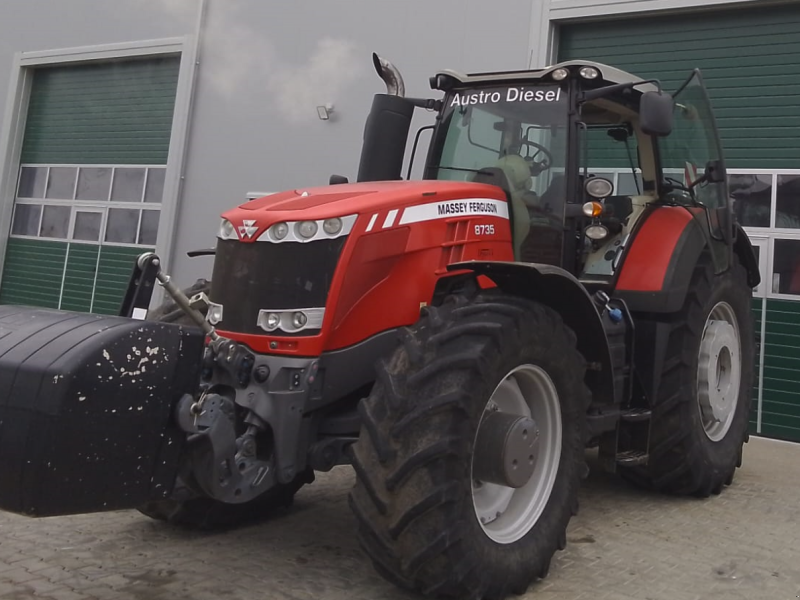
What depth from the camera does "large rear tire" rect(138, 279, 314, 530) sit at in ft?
13.1

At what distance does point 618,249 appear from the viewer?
4.94 m

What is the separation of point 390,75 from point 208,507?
253 cm

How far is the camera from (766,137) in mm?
8086

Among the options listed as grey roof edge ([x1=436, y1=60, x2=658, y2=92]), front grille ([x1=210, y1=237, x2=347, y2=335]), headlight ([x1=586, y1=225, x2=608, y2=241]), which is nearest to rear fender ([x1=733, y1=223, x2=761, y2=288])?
grey roof edge ([x1=436, y1=60, x2=658, y2=92])

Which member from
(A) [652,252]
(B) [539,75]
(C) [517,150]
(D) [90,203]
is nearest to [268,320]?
(C) [517,150]

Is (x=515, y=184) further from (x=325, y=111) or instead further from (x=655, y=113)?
(x=325, y=111)

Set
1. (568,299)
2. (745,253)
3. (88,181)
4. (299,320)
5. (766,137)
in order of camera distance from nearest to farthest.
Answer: (299,320) → (568,299) → (745,253) → (766,137) → (88,181)

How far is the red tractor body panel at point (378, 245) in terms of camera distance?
3410mm

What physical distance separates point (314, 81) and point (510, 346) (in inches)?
311

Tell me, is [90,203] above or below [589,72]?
above

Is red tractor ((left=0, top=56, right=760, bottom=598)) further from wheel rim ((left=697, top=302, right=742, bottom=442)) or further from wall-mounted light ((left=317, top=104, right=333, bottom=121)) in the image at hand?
wall-mounted light ((left=317, top=104, right=333, bottom=121))

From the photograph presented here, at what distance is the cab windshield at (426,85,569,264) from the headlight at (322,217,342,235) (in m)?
1.23

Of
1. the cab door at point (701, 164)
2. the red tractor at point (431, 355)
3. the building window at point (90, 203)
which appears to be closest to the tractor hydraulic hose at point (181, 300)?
the red tractor at point (431, 355)

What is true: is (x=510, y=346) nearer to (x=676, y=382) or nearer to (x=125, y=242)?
(x=676, y=382)
